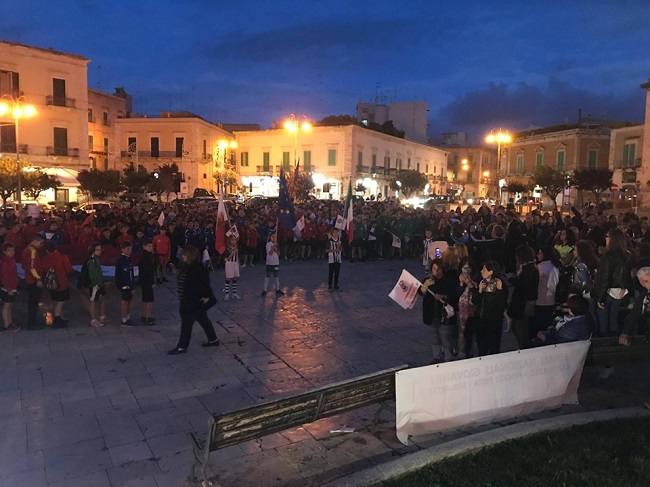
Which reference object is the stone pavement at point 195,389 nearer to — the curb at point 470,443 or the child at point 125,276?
the curb at point 470,443

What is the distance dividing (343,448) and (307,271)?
10338 mm

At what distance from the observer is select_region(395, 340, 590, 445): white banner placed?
5.08m

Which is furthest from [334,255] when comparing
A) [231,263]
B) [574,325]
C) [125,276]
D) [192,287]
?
[574,325]

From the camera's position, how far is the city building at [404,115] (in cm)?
7456

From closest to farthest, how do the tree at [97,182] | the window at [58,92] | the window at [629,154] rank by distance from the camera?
1. the tree at [97,182]
2. the window at [58,92]
3. the window at [629,154]

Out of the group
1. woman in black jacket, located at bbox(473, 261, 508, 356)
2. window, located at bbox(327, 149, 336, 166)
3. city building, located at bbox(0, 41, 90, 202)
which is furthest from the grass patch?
window, located at bbox(327, 149, 336, 166)

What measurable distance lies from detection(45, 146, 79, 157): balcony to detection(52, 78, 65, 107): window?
3226mm

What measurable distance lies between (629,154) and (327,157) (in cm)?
2757

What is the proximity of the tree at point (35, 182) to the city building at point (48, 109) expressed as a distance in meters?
7.19

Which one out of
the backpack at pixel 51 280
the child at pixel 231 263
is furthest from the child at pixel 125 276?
the child at pixel 231 263

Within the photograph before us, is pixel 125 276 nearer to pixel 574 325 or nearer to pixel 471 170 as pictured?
pixel 574 325

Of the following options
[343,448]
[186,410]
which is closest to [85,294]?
[186,410]

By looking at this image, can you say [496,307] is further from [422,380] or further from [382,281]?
[382,281]

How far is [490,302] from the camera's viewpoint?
6605mm
